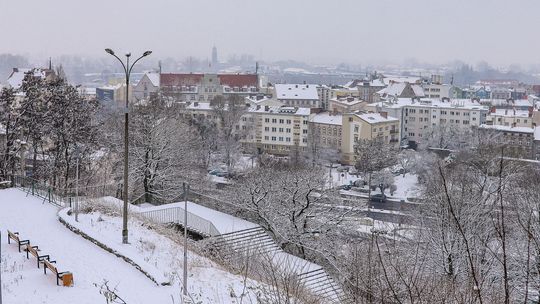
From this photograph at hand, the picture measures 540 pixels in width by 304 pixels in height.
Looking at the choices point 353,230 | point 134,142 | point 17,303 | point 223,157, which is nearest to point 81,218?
point 17,303

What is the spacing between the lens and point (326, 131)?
55.5 m

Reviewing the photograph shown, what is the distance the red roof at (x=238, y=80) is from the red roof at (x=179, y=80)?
419cm

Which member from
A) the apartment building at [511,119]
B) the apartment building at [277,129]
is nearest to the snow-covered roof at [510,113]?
the apartment building at [511,119]

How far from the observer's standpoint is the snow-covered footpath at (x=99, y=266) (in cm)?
1036

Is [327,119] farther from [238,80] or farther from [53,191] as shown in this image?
[53,191]

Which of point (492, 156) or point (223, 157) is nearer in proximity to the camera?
point (492, 156)

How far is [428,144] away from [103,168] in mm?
35749

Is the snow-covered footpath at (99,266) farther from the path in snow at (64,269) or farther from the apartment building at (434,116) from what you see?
the apartment building at (434,116)

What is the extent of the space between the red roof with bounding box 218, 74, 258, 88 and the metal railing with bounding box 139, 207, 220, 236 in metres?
70.0

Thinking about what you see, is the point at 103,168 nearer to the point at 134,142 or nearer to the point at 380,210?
the point at 134,142

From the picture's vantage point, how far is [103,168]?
2806 centimetres

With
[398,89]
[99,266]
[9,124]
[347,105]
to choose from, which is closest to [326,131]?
[347,105]

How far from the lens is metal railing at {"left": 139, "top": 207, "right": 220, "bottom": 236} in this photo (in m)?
17.4

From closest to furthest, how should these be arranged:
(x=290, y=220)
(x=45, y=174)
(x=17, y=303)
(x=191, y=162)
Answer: (x=17, y=303)
(x=290, y=220)
(x=45, y=174)
(x=191, y=162)
